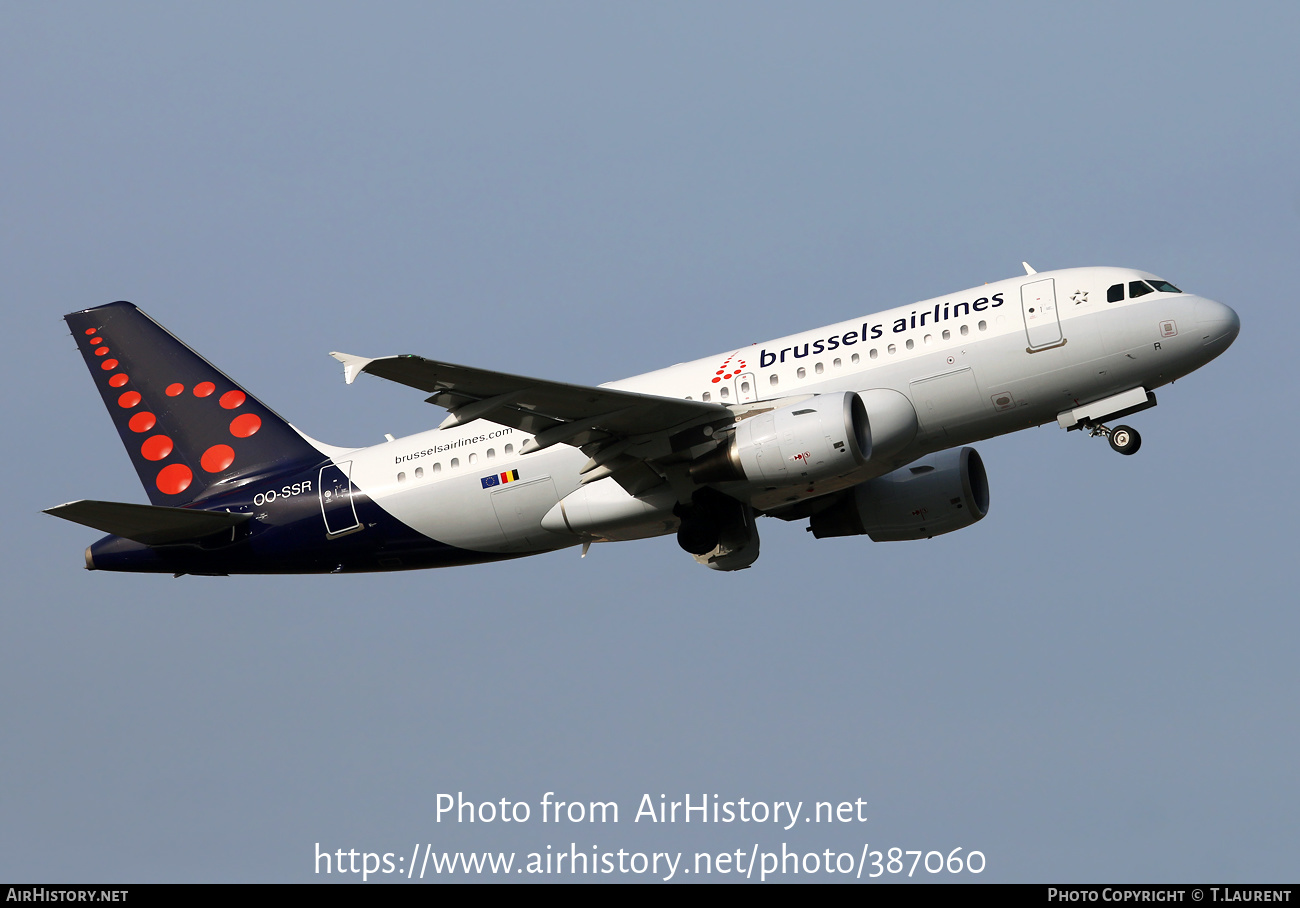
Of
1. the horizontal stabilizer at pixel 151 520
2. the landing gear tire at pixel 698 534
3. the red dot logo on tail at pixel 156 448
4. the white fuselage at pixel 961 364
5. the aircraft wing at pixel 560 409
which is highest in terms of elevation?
the red dot logo on tail at pixel 156 448

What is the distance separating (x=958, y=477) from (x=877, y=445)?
6.13 meters

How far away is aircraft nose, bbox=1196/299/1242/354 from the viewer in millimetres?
29125

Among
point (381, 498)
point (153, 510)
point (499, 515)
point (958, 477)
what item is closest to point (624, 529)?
point (499, 515)

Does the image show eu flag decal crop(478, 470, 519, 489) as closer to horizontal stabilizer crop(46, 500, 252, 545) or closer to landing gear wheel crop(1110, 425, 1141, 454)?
horizontal stabilizer crop(46, 500, 252, 545)

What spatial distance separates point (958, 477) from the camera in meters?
34.5

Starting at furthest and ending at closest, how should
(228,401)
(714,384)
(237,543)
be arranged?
(228,401), (237,543), (714,384)

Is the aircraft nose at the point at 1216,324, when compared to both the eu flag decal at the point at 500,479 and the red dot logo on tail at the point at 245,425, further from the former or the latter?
the red dot logo on tail at the point at 245,425

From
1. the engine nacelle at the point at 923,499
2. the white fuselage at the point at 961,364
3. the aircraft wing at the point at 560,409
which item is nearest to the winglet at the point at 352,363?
the aircraft wing at the point at 560,409

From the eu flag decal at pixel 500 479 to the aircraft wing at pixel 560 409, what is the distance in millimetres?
830

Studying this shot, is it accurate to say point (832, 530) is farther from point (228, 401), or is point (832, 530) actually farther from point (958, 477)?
point (228, 401)

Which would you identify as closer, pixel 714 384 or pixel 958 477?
pixel 714 384

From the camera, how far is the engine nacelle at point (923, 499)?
3456cm

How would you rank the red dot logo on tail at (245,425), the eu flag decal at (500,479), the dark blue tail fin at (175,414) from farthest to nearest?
the red dot logo on tail at (245,425) < the dark blue tail fin at (175,414) < the eu flag decal at (500,479)

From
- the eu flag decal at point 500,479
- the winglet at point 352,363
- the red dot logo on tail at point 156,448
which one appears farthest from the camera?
the red dot logo on tail at point 156,448
